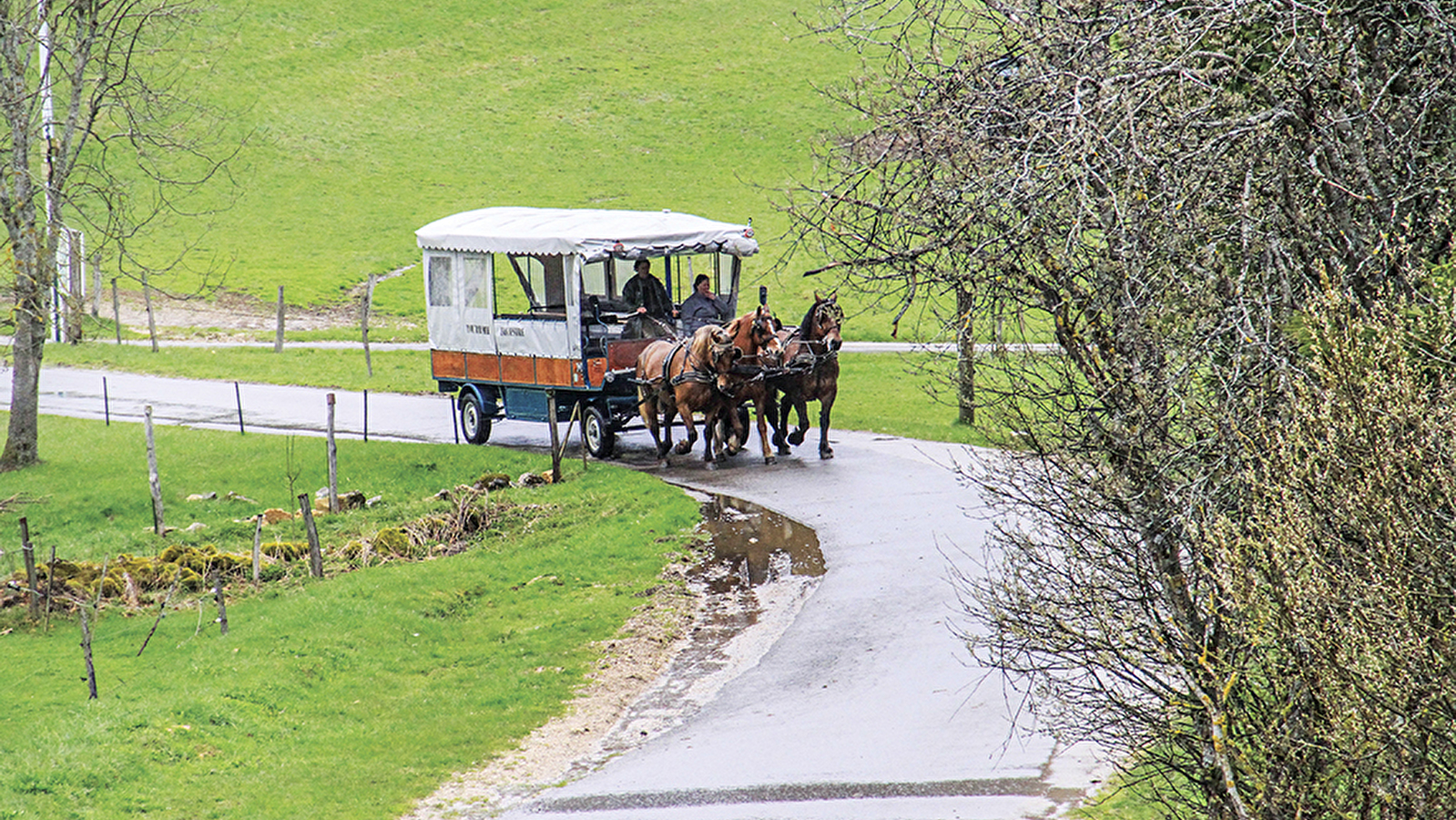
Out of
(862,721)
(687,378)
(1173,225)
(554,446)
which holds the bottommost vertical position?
(862,721)

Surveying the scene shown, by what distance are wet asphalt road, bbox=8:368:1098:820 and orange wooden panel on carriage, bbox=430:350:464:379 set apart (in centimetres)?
677

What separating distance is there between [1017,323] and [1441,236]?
2.08 metres

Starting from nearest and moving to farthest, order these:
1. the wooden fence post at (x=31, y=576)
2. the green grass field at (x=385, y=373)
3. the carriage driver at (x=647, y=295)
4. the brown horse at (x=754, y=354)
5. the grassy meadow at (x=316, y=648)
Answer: the grassy meadow at (x=316, y=648), the wooden fence post at (x=31, y=576), the brown horse at (x=754, y=354), the carriage driver at (x=647, y=295), the green grass field at (x=385, y=373)

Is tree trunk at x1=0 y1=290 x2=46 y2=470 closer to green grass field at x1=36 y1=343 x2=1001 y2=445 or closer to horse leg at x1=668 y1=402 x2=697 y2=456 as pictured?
green grass field at x1=36 y1=343 x2=1001 y2=445

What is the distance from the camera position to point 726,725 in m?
10.9

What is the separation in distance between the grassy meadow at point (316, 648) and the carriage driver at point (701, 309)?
9.36 ft

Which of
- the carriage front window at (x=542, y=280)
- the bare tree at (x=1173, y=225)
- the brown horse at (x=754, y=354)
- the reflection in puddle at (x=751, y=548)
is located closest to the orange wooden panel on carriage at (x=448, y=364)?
the carriage front window at (x=542, y=280)

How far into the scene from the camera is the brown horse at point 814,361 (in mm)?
20016

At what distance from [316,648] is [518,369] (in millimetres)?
9610

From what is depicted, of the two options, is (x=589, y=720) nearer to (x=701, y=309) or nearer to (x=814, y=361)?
(x=814, y=361)

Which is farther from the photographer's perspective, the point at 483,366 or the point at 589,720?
the point at 483,366

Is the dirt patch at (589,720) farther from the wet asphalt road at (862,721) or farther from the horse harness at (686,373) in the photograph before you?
the horse harness at (686,373)

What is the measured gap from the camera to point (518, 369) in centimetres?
2244

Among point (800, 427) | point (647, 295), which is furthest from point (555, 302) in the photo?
point (800, 427)
